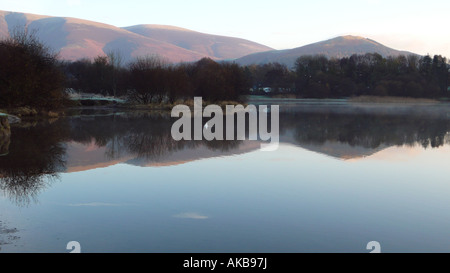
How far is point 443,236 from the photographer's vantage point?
14.3 ft

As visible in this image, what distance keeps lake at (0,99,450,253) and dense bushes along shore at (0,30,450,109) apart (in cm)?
1141

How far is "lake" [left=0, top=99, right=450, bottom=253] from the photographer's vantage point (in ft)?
13.6

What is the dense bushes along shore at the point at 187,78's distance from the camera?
21.4 m

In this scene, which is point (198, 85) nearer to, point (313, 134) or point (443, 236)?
point (313, 134)

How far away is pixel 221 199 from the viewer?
19.2 feet

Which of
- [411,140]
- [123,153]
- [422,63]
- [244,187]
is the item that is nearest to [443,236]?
[244,187]

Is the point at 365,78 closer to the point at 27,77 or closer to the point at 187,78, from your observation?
the point at 187,78

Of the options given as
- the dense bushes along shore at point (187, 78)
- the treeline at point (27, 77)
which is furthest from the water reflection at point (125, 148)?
the dense bushes along shore at point (187, 78)

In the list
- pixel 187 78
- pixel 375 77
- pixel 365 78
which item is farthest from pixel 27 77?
pixel 365 78

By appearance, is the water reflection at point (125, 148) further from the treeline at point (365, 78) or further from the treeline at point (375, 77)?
the treeline at point (365, 78)

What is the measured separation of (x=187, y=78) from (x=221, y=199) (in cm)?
3065

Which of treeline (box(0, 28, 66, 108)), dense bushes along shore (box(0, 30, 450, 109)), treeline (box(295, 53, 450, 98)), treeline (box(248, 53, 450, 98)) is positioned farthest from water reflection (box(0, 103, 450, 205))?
treeline (box(248, 53, 450, 98))
